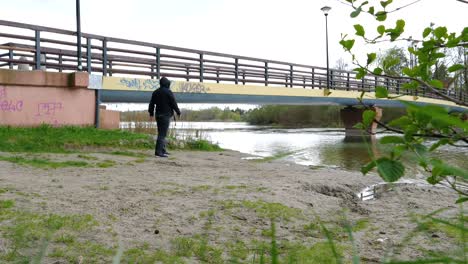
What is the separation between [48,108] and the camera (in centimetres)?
1159

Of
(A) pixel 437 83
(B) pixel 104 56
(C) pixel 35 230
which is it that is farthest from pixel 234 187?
(B) pixel 104 56

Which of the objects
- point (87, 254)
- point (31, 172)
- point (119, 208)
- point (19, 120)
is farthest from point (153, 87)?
point (87, 254)

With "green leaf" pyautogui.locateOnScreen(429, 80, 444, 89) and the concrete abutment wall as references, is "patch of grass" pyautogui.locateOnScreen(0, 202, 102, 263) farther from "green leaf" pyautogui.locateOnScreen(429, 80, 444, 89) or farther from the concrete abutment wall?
the concrete abutment wall

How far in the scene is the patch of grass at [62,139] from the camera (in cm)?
890

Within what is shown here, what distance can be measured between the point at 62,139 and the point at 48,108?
2364mm

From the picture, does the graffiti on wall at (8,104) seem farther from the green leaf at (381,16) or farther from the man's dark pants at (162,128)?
the green leaf at (381,16)

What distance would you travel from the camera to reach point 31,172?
5.92 m

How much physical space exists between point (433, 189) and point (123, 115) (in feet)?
36.3

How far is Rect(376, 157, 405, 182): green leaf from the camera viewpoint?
113 cm

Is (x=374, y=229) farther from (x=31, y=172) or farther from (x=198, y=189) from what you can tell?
(x=31, y=172)

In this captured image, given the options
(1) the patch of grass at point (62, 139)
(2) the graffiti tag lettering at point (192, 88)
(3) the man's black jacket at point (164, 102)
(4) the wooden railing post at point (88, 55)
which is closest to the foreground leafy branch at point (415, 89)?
Answer: (3) the man's black jacket at point (164, 102)

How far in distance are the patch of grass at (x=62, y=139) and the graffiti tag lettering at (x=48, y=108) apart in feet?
A: 2.09

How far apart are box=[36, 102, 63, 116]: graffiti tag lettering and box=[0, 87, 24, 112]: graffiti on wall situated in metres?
0.45

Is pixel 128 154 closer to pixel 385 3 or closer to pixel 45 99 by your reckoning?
pixel 45 99
